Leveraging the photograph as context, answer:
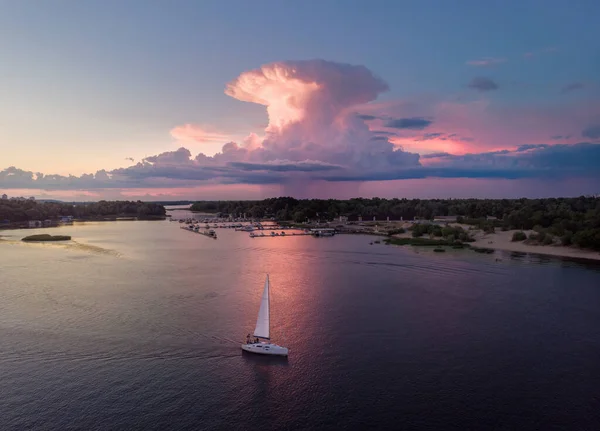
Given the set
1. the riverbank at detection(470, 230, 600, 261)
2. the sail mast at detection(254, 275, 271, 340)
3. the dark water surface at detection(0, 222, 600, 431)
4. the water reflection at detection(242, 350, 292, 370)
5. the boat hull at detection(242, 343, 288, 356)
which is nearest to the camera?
the dark water surface at detection(0, 222, 600, 431)

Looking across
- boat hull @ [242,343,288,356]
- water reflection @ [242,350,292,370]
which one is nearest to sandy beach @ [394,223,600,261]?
boat hull @ [242,343,288,356]

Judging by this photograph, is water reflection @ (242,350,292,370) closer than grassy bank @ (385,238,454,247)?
Yes

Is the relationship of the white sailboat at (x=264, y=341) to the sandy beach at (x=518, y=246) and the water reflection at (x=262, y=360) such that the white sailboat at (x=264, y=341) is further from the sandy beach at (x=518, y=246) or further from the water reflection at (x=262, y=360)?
the sandy beach at (x=518, y=246)

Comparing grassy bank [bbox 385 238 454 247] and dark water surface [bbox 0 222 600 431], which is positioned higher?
grassy bank [bbox 385 238 454 247]

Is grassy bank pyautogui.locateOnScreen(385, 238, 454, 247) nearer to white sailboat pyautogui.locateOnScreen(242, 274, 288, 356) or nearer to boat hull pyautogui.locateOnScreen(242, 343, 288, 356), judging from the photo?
white sailboat pyautogui.locateOnScreen(242, 274, 288, 356)

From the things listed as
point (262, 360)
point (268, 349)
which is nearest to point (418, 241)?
point (268, 349)

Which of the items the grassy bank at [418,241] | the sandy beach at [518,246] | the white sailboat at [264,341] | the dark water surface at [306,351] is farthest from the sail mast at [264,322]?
the grassy bank at [418,241]

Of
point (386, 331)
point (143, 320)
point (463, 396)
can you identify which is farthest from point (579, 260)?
point (143, 320)

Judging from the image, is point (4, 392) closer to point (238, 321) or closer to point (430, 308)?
point (238, 321)
